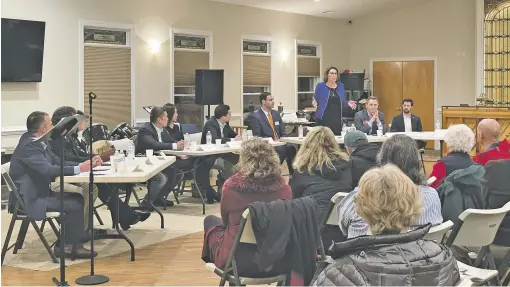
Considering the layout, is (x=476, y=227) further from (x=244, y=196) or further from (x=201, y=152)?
(x=201, y=152)

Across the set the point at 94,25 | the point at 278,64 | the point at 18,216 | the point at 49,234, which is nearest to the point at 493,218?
the point at 18,216

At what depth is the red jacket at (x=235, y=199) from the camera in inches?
156

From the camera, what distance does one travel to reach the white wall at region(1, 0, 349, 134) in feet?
31.1

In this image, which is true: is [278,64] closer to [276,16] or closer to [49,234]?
[276,16]

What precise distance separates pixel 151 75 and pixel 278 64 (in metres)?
3.73

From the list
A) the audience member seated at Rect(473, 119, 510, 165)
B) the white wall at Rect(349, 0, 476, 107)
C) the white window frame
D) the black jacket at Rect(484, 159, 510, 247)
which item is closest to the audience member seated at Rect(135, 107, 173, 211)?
the white window frame

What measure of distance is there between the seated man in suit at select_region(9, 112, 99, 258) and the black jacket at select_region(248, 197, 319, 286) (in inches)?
97.5

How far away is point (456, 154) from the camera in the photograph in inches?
199

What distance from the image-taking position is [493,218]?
13.0ft

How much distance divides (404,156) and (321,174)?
81 centimetres

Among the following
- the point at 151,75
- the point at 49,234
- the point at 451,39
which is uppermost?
the point at 451,39

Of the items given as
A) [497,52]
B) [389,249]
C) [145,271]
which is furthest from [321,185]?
[497,52]

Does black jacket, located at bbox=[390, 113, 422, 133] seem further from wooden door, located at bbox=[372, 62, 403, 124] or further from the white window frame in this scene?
wooden door, located at bbox=[372, 62, 403, 124]

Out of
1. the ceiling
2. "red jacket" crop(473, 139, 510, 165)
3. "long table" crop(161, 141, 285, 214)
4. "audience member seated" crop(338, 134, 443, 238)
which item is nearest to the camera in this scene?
"audience member seated" crop(338, 134, 443, 238)
